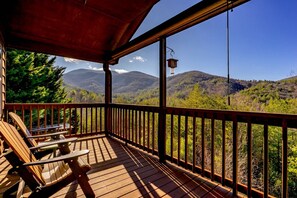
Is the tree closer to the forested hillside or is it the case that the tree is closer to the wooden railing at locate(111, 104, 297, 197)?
the forested hillside

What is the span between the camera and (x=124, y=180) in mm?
2543

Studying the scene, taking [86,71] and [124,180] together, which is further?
[86,71]

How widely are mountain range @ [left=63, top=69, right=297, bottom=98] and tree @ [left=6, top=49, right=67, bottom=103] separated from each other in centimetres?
325

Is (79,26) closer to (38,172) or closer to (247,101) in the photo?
(38,172)

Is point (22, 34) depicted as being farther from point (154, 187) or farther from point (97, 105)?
point (154, 187)

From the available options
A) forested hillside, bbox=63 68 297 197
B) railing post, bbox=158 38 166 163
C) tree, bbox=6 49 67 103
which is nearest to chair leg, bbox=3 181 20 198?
railing post, bbox=158 38 166 163

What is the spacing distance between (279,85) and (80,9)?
19964mm

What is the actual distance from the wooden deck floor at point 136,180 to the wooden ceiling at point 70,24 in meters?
2.72

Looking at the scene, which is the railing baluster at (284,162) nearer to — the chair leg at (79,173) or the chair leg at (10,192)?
the chair leg at (79,173)

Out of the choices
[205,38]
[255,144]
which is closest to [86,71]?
[205,38]

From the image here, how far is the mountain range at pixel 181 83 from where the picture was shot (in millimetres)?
17255

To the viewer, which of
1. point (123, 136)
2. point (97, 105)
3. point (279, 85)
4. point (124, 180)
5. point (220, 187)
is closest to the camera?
point (220, 187)

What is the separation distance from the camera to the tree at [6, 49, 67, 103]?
1104cm

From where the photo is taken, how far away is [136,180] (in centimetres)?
255
